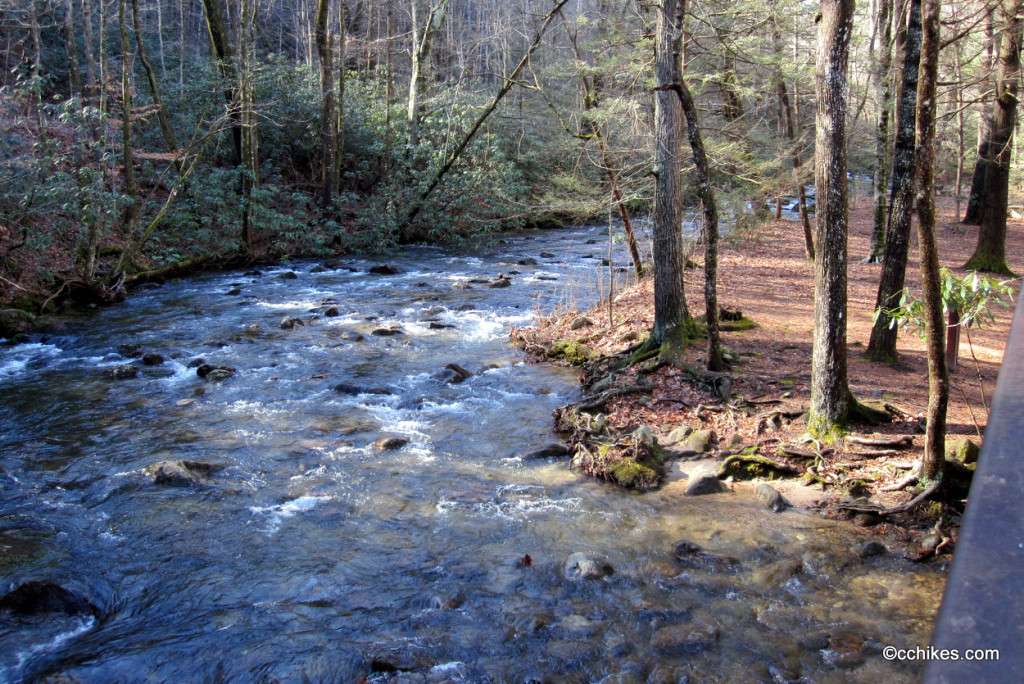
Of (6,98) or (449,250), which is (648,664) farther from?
(449,250)

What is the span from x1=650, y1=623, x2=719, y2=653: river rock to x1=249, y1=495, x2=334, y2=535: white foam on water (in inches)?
147

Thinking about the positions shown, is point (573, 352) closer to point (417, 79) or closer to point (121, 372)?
point (121, 372)

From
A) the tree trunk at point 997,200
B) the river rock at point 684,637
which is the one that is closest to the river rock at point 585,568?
the river rock at point 684,637

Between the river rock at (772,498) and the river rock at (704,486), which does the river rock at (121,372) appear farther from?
the river rock at (772,498)

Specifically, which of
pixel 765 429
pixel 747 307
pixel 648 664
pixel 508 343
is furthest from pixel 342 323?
pixel 648 664

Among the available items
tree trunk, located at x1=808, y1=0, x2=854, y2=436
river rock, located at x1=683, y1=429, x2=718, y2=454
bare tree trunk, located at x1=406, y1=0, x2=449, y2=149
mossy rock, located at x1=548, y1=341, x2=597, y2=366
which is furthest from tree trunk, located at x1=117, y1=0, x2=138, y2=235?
tree trunk, located at x1=808, y1=0, x2=854, y2=436

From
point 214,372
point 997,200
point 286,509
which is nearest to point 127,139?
point 214,372

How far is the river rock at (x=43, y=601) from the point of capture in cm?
555

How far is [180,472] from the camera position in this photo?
7.82 metres

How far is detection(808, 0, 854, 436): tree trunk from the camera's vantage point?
708 centimetres

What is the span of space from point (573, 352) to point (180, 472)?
6632mm

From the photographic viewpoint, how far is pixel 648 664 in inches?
198

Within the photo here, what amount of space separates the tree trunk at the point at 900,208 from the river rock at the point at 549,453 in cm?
403

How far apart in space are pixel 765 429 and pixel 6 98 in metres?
16.1
